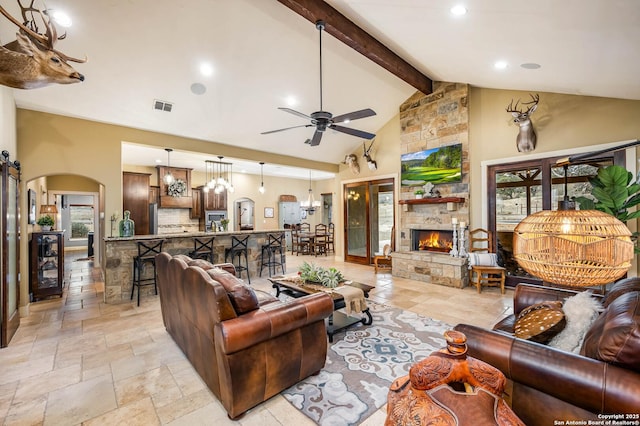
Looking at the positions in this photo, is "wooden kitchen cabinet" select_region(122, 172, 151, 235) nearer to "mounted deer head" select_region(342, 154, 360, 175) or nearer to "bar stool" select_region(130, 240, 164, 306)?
"bar stool" select_region(130, 240, 164, 306)

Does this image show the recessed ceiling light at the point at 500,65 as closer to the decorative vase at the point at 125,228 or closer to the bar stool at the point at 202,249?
the bar stool at the point at 202,249

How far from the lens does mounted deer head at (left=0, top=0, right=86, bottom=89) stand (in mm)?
1824

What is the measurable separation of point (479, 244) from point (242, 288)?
526cm

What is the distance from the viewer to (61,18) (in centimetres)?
321

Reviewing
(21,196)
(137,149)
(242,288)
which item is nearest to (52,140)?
(21,196)

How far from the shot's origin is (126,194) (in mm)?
7895

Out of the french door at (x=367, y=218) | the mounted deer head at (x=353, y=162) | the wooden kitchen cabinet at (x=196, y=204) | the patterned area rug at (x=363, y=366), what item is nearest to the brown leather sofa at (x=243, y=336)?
the patterned area rug at (x=363, y=366)

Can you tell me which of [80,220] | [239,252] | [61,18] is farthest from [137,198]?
[80,220]

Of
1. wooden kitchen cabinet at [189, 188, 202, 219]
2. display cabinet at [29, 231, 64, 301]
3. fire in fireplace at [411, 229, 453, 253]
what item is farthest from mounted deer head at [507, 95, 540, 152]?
wooden kitchen cabinet at [189, 188, 202, 219]

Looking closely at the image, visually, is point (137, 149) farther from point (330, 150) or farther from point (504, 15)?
point (504, 15)

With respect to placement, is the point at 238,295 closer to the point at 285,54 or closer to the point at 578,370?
the point at 578,370

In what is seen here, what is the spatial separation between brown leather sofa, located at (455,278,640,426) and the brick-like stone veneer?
13.6 ft

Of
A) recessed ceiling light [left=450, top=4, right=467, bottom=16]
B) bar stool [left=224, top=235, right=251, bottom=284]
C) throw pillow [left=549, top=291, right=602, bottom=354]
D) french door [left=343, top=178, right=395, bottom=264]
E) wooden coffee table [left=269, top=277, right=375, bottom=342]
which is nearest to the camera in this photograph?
throw pillow [left=549, top=291, right=602, bottom=354]

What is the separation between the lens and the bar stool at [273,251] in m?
6.55
